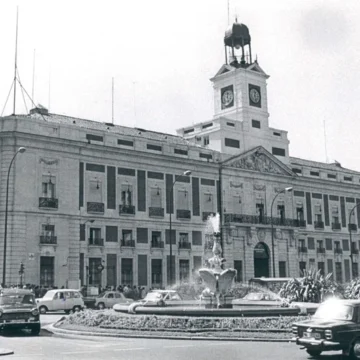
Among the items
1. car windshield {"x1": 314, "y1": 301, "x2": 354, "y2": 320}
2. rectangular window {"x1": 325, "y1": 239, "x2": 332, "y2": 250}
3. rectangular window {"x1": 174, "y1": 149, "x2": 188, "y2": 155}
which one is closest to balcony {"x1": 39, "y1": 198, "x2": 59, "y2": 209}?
rectangular window {"x1": 174, "y1": 149, "x2": 188, "y2": 155}

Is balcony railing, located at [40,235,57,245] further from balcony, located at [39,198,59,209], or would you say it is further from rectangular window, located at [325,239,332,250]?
rectangular window, located at [325,239,332,250]

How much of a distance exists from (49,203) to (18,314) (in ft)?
74.2

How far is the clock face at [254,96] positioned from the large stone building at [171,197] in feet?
0.48

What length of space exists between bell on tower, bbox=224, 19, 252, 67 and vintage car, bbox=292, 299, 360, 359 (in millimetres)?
47848

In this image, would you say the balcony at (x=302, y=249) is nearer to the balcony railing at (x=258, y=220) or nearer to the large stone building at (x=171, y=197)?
the large stone building at (x=171, y=197)

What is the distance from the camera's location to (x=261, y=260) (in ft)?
190

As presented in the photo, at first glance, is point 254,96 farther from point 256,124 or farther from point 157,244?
point 157,244

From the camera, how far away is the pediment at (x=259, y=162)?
57.3 meters

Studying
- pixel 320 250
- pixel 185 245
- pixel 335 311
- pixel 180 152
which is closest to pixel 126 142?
pixel 180 152

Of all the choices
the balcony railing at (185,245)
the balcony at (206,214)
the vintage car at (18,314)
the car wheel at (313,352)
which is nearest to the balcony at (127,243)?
the balcony railing at (185,245)

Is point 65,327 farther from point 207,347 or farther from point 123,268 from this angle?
point 123,268

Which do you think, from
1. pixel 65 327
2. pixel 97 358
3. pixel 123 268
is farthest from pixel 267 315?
pixel 123 268

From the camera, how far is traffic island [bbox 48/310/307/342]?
19761 mm

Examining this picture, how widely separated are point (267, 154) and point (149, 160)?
559 inches
